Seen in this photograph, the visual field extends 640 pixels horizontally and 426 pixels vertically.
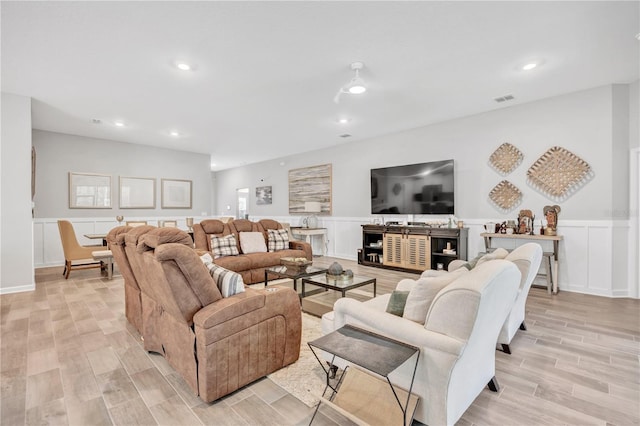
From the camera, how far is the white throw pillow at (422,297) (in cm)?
164

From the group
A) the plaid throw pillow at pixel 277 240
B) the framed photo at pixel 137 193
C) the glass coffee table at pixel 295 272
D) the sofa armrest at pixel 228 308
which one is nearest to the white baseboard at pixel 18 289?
the framed photo at pixel 137 193

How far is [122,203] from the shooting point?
23.4 feet

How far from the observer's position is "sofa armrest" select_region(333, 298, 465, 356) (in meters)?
1.40

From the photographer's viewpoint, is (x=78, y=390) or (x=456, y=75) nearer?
(x=78, y=390)

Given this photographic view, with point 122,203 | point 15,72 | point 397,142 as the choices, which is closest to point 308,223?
point 397,142

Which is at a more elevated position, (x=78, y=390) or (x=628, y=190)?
(x=628, y=190)

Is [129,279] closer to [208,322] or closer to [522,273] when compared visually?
[208,322]

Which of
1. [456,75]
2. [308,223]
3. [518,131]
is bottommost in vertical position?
[308,223]

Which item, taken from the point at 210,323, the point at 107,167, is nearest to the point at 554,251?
the point at 210,323

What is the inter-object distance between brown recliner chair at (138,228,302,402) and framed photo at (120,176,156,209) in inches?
237

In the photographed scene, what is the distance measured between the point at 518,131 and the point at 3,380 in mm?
6339

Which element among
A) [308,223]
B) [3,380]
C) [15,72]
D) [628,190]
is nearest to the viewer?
[3,380]

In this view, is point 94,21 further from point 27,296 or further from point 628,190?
point 628,190

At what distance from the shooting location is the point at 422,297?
5.44ft
